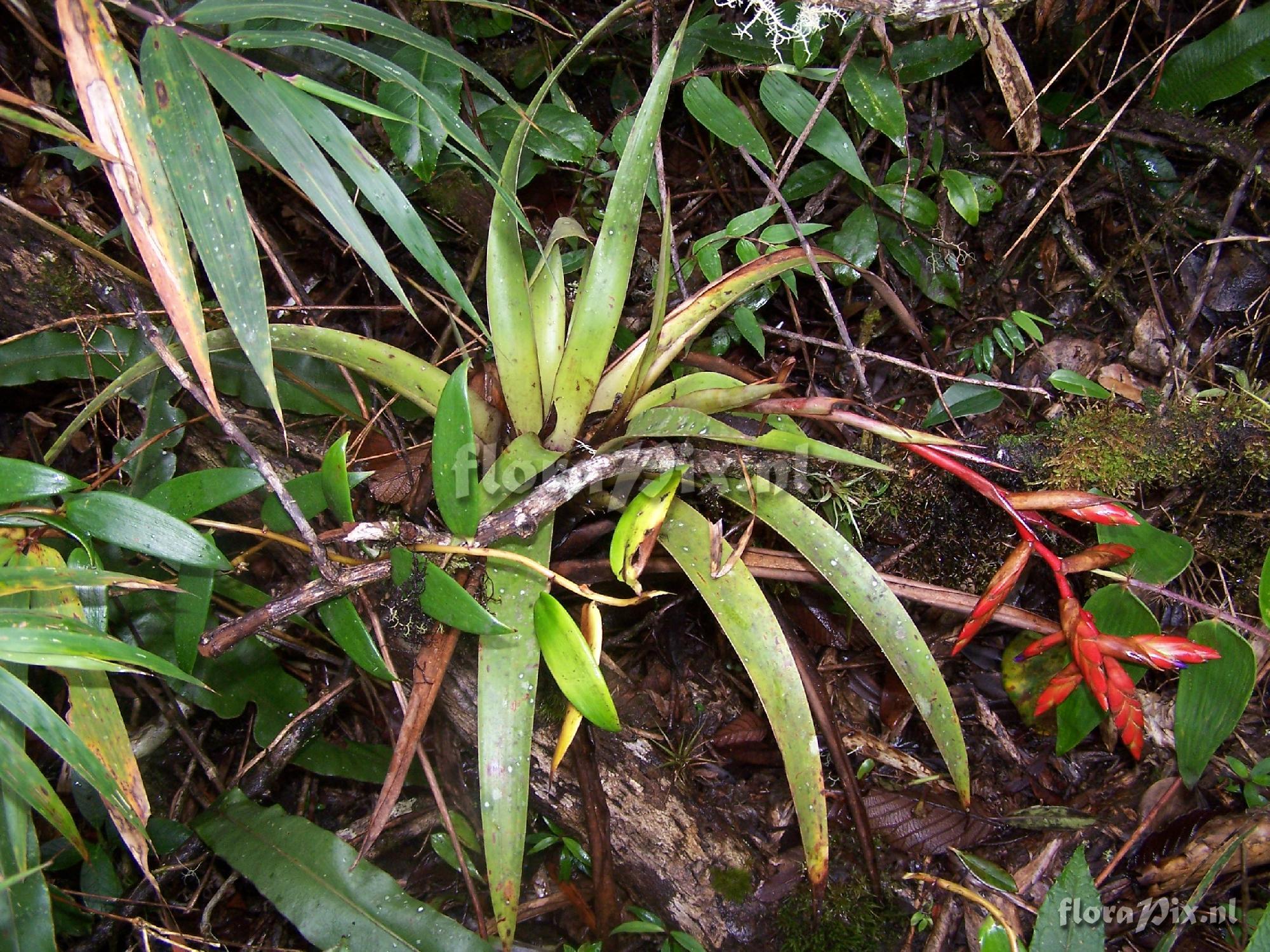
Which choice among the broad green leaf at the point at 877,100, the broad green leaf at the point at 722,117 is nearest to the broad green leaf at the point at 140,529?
the broad green leaf at the point at 722,117

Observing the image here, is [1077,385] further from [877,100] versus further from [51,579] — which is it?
[51,579]

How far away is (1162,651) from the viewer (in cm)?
108

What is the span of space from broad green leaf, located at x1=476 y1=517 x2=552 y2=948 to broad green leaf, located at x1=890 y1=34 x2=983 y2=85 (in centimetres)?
Result: 141

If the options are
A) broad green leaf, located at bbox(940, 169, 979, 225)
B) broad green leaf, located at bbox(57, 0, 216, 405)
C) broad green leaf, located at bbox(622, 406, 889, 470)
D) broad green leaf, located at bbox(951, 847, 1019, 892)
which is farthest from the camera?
broad green leaf, located at bbox(940, 169, 979, 225)

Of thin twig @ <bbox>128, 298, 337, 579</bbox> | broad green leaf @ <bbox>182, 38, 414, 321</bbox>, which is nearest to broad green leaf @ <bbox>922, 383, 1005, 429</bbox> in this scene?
broad green leaf @ <bbox>182, 38, 414, 321</bbox>

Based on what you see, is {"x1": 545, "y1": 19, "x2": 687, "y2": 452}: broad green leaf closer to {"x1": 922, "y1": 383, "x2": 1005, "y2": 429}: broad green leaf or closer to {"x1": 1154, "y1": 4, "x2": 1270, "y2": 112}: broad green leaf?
{"x1": 922, "y1": 383, "x2": 1005, "y2": 429}: broad green leaf

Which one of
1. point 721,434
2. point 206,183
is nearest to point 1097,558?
point 721,434

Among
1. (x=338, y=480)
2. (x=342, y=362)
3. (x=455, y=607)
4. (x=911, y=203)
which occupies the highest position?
(x=911, y=203)

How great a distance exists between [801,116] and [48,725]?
1717mm

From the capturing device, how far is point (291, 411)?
1591 mm

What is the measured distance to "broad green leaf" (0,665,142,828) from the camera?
0.96 meters

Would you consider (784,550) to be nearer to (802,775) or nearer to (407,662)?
(802,775)

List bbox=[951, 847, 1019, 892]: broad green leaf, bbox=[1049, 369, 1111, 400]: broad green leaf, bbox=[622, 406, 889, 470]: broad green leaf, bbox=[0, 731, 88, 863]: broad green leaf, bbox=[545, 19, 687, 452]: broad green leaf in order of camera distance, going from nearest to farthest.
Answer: bbox=[0, 731, 88, 863]: broad green leaf < bbox=[622, 406, 889, 470]: broad green leaf < bbox=[545, 19, 687, 452]: broad green leaf < bbox=[951, 847, 1019, 892]: broad green leaf < bbox=[1049, 369, 1111, 400]: broad green leaf

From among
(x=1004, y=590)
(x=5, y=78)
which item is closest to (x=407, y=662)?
(x=1004, y=590)
